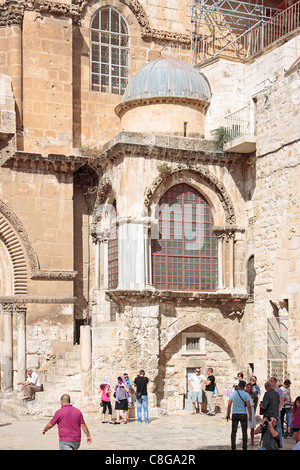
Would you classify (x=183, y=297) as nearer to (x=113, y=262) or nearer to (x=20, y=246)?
(x=113, y=262)

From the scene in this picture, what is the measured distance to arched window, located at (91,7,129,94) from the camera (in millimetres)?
25453

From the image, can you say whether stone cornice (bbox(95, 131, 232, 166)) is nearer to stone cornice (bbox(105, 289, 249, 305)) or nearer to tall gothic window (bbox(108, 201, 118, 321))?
tall gothic window (bbox(108, 201, 118, 321))

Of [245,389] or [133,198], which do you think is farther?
[133,198]

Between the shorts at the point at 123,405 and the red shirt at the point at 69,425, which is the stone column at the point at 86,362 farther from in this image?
the red shirt at the point at 69,425

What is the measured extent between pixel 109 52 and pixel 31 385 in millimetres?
10388

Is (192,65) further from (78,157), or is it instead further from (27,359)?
(27,359)

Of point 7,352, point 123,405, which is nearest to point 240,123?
point 123,405

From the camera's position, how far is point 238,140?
22734 mm

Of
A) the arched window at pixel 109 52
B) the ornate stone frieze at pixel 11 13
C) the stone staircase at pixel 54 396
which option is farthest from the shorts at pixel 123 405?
the ornate stone frieze at pixel 11 13

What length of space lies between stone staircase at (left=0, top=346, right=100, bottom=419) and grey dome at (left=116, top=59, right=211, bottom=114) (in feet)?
24.4

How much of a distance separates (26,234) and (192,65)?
7115 mm

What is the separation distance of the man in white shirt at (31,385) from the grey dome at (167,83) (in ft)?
26.1

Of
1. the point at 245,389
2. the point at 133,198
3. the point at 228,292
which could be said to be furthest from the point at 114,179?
the point at 245,389

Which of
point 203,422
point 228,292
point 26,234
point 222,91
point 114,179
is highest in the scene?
point 222,91
